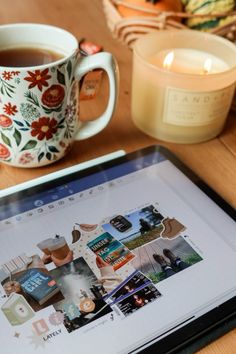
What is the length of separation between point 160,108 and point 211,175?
0.31 feet

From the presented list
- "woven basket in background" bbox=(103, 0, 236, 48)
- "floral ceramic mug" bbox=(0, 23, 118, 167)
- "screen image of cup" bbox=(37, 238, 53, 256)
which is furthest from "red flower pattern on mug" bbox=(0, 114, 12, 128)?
"woven basket in background" bbox=(103, 0, 236, 48)

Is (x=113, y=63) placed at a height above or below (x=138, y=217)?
above

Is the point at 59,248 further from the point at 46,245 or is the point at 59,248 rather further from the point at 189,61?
the point at 189,61

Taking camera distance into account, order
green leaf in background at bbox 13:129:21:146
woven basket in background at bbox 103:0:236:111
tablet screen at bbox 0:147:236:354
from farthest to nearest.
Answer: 1. woven basket in background at bbox 103:0:236:111
2. green leaf in background at bbox 13:129:21:146
3. tablet screen at bbox 0:147:236:354

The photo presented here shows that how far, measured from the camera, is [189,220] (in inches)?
16.3

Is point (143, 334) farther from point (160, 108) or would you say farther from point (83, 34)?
point (83, 34)

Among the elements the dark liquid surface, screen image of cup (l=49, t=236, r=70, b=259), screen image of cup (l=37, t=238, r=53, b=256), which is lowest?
screen image of cup (l=37, t=238, r=53, b=256)

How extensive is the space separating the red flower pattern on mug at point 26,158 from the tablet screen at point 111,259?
0.03m

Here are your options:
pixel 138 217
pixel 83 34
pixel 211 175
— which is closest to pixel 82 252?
pixel 138 217

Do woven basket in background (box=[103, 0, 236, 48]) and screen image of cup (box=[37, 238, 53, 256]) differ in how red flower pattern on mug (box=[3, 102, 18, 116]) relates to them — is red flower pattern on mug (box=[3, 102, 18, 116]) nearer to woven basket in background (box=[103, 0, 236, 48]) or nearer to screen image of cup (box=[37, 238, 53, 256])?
screen image of cup (box=[37, 238, 53, 256])

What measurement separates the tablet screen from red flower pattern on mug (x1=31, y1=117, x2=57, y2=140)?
0.05 m

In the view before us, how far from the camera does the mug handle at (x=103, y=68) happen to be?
0.44 m

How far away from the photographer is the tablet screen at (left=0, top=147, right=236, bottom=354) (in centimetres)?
32

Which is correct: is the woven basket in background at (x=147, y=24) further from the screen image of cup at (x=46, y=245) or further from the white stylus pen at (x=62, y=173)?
the screen image of cup at (x=46, y=245)
